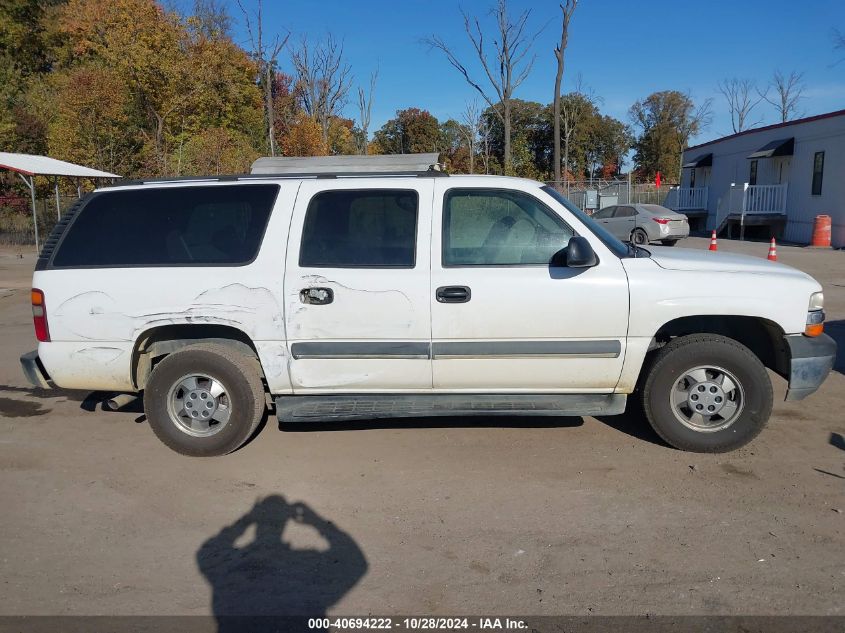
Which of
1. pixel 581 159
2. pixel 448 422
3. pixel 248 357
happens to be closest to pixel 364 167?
pixel 248 357

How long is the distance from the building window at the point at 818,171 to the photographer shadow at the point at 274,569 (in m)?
24.2

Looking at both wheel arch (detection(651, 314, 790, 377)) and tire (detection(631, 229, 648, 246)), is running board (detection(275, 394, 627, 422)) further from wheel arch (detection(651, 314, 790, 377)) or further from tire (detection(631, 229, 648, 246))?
tire (detection(631, 229, 648, 246))

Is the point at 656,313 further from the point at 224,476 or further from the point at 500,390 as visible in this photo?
the point at 224,476

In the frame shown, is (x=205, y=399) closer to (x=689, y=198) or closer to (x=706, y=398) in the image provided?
(x=706, y=398)

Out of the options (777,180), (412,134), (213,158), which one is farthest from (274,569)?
(412,134)

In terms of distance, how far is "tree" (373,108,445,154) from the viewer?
4797cm

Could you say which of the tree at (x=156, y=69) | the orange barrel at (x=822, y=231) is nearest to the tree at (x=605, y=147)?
the tree at (x=156, y=69)

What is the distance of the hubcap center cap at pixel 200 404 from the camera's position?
4.85 meters

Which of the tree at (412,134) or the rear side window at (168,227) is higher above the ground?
the tree at (412,134)


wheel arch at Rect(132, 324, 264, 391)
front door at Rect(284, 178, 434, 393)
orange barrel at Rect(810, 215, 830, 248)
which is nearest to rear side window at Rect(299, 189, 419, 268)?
front door at Rect(284, 178, 434, 393)

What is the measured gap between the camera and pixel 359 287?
15.1ft

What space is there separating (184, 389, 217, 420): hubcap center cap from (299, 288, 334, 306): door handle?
3.32 ft

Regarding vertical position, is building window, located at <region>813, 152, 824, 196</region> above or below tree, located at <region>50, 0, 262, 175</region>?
below

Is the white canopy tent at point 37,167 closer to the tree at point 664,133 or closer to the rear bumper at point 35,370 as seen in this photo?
the rear bumper at point 35,370
